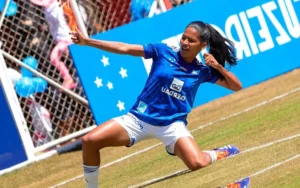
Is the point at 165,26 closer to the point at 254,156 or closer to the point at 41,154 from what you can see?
the point at 41,154

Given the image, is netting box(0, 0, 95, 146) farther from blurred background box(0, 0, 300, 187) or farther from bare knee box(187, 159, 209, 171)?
bare knee box(187, 159, 209, 171)

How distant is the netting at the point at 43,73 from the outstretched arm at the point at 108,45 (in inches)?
196

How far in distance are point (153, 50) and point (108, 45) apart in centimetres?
50

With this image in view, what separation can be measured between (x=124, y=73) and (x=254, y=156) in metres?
4.40

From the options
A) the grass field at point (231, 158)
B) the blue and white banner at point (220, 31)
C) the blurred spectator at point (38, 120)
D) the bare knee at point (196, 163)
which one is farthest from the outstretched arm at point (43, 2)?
the bare knee at point (196, 163)

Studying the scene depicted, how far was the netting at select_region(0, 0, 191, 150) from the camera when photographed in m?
13.9

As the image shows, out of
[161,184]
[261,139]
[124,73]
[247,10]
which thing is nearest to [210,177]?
[161,184]

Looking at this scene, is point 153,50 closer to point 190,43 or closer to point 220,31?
point 190,43

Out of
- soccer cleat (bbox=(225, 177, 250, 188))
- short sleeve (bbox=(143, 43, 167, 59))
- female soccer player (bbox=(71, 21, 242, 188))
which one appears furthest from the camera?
short sleeve (bbox=(143, 43, 167, 59))

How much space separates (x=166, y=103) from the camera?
9.13m

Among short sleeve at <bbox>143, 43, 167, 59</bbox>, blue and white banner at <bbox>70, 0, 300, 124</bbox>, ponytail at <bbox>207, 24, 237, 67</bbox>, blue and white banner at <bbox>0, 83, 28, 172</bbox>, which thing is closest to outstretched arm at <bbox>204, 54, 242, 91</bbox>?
ponytail at <bbox>207, 24, 237, 67</bbox>

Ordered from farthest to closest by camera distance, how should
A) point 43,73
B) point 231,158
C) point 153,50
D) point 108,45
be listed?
point 43,73
point 231,158
point 153,50
point 108,45

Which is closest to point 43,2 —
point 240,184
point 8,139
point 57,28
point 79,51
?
point 57,28

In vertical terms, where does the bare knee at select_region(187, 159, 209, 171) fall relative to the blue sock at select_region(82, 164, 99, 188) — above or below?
below
